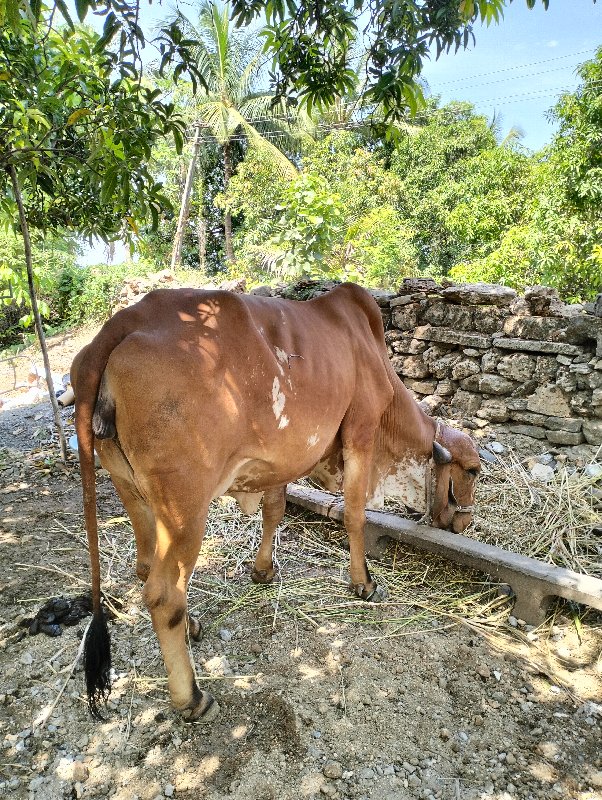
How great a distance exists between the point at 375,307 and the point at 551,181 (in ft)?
24.8

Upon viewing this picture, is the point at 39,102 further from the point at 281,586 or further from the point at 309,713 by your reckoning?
the point at 309,713

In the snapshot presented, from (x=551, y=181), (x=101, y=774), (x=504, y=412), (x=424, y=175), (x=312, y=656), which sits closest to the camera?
(x=101, y=774)

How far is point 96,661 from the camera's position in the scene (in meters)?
2.19

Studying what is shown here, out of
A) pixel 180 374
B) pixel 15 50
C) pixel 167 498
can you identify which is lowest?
pixel 167 498

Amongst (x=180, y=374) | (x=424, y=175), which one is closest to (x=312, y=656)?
A: (x=180, y=374)

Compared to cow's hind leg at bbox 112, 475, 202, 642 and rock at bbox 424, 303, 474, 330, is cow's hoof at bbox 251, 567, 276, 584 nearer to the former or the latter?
cow's hind leg at bbox 112, 475, 202, 642

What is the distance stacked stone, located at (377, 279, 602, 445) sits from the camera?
15.5 ft

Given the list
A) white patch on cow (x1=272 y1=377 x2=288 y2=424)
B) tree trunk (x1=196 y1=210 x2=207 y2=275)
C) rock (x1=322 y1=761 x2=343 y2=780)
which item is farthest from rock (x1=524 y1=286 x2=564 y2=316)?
Result: tree trunk (x1=196 y1=210 x2=207 y2=275)

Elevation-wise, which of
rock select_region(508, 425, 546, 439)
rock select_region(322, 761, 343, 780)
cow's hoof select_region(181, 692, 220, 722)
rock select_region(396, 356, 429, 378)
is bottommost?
rock select_region(322, 761, 343, 780)

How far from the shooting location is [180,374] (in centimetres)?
212

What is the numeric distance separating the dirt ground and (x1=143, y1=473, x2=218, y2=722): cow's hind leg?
164 mm

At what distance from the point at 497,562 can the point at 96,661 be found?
2082mm

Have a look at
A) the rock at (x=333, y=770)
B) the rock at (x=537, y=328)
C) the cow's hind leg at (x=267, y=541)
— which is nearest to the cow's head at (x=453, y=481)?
the cow's hind leg at (x=267, y=541)

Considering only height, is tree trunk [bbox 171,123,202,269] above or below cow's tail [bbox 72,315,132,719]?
above
